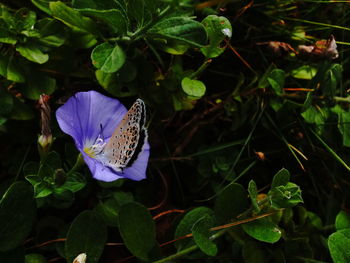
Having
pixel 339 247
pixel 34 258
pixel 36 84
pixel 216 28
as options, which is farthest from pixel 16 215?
pixel 339 247

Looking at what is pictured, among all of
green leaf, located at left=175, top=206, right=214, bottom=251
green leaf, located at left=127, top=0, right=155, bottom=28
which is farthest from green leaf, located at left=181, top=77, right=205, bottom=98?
green leaf, located at left=175, top=206, right=214, bottom=251

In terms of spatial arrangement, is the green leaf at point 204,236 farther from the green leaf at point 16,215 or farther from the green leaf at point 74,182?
the green leaf at point 16,215

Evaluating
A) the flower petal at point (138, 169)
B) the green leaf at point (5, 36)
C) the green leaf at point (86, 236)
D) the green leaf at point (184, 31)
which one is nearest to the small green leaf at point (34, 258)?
the green leaf at point (86, 236)

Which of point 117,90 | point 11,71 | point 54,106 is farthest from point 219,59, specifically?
point 11,71

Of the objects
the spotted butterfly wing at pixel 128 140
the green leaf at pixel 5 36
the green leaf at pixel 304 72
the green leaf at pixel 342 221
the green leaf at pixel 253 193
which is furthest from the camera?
the green leaf at pixel 304 72

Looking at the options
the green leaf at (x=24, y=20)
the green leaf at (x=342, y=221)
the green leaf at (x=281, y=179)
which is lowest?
the green leaf at (x=342, y=221)

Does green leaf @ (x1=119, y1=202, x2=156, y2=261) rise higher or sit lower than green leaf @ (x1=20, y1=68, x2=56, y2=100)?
lower

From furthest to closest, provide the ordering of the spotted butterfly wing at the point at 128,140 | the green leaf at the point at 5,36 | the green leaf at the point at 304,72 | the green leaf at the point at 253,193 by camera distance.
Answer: the green leaf at the point at 304,72, the green leaf at the point at 5,36, the green leaf at the point at 253,193, the spotted butterfly wing at the point at 128,140

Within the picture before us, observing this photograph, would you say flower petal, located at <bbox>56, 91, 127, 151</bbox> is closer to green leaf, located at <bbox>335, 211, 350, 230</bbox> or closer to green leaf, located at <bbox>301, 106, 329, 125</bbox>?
green leaf, located at <bbox>301, 106, 329, 125</bbox>
